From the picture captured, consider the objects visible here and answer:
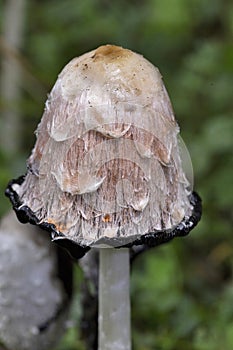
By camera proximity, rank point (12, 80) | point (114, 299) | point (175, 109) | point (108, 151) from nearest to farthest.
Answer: point (108, 151), point (114, 299), point (175, 109), point (12, 80)

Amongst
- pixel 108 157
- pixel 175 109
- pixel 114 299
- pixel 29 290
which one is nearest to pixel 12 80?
pixel 175 109

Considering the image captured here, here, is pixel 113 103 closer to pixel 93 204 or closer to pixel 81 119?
pixel 81 119

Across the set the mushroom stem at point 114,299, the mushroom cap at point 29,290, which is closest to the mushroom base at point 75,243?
the mushroom stem at point 114,299

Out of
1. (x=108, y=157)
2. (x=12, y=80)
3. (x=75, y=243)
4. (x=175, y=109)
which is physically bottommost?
(x=175, y=109)

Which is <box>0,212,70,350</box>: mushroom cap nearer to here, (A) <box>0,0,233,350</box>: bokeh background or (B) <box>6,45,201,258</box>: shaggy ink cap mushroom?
(A) <box>0,0,233,350</box>: bokeh background

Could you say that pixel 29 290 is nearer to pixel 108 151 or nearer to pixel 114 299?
pixel 114 299

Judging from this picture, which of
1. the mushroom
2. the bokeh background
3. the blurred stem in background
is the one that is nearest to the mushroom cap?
the bokeh background

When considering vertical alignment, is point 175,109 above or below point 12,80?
below
